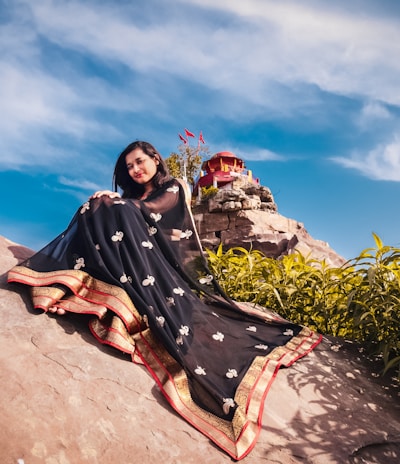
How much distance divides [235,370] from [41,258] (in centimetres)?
131

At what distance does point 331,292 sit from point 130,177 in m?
1.78

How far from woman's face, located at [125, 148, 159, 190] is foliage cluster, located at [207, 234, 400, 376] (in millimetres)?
984

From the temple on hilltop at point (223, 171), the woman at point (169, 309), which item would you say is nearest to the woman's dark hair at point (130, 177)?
the woman at point (169, 309)

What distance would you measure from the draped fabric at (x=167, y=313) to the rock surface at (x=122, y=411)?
8 cm

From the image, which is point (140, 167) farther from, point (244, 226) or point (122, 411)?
point (244, 226)

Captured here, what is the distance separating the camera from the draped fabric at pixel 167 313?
2.14m

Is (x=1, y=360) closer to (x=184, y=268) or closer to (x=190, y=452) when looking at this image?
(x=190, y=452)

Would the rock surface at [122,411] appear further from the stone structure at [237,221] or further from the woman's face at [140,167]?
the stone structure at [237,221]

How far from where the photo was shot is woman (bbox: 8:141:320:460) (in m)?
2.15

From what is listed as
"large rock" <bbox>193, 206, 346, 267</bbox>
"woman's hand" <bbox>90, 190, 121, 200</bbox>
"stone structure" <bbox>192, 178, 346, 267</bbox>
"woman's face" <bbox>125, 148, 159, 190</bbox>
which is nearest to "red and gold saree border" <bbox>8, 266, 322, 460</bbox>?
"woman's hand" <bbox>90, 190, 121, 200</bbox>

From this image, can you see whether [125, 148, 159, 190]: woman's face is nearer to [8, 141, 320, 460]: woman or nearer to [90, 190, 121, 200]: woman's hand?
[8, 141, 320, 460]: woman

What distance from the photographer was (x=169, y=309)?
2514 millimetres

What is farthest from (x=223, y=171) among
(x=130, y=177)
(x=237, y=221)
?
(x=130, y=177)

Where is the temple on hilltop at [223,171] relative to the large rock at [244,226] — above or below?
above
